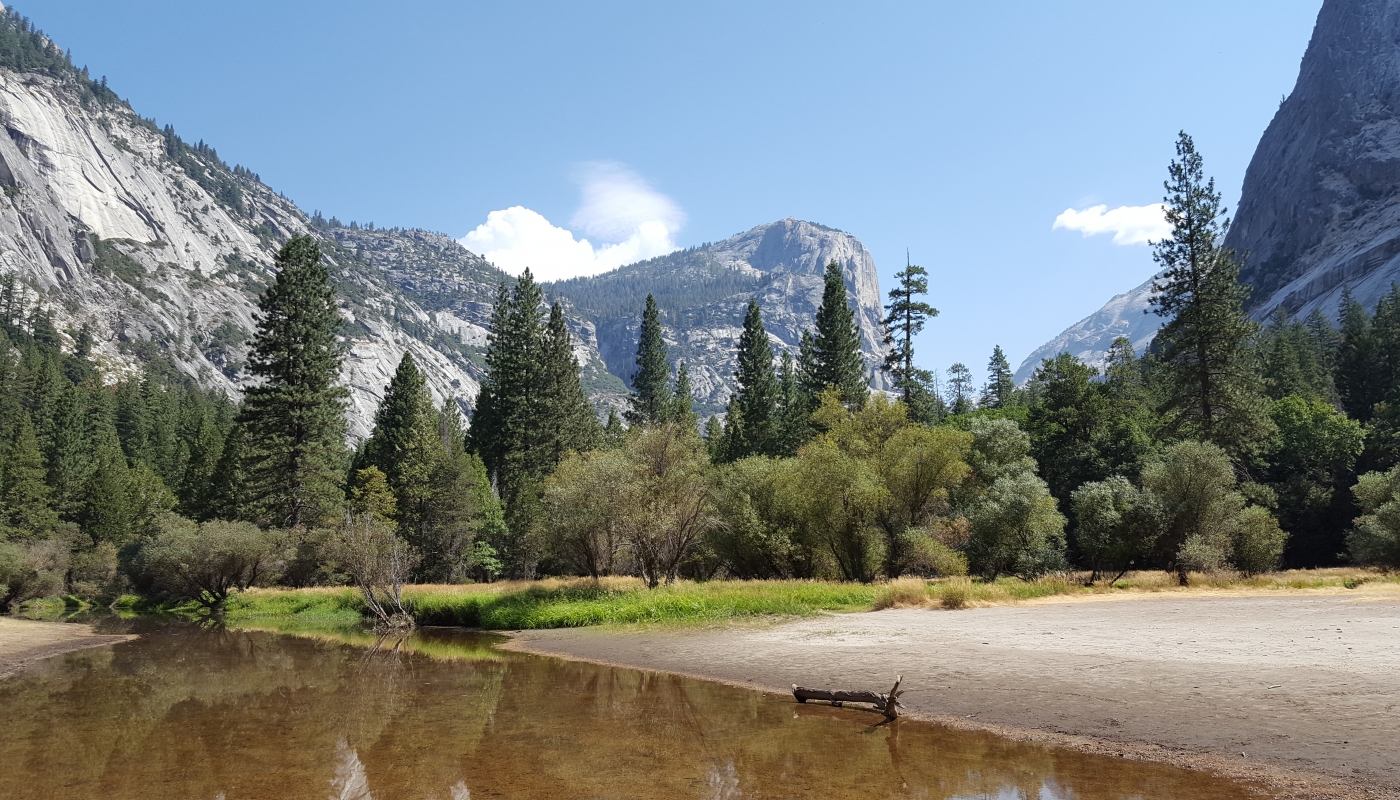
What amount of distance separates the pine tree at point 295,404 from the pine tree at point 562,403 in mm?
18326

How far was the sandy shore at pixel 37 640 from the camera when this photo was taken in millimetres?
27298

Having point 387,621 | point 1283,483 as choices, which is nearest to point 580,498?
point 387,621

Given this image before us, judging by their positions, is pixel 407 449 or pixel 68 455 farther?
pixel 68 455

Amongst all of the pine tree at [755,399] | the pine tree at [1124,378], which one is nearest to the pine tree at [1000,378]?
the pine tree at [1124,378]

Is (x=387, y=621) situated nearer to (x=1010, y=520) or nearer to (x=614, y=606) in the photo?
(x=614, y=606)

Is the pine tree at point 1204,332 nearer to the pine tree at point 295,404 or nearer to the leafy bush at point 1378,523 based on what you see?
the leafy bush at point 1378,523

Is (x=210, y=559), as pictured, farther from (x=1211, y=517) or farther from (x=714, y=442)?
(x=1211, y=517)

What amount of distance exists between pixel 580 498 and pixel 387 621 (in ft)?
38.8

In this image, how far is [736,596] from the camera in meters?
32.7

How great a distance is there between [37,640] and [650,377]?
59.3 meters

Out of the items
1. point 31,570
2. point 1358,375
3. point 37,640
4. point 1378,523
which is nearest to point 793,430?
point 1378,523

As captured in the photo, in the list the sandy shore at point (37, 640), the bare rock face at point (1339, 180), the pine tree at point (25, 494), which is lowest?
the sandy shore at point (37, 640)

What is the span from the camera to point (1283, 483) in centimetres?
5325

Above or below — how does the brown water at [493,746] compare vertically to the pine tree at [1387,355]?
below
